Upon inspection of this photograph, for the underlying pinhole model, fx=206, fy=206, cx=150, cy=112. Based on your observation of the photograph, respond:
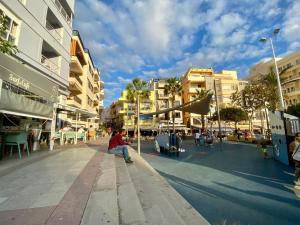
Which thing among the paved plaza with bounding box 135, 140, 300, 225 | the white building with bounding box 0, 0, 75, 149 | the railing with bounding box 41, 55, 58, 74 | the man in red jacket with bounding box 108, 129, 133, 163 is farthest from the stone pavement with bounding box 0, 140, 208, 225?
the railing with bounding box 41, 55, 58, 74

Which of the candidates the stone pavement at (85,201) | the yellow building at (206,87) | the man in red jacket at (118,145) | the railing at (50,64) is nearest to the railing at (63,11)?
the railing at (50,64)

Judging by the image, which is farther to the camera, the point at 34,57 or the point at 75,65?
the point at 75,65

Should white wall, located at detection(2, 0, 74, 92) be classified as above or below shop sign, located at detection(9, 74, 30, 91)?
above

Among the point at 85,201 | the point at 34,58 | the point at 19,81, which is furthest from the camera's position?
the point at 34,58

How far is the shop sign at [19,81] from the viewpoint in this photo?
25.7 ft

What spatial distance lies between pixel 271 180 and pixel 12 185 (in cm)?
773

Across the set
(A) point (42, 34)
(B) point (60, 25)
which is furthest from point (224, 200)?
(B) point (60, 25)

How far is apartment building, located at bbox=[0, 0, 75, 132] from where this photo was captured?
799 cm

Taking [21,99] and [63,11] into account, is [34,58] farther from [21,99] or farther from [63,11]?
[63,11]

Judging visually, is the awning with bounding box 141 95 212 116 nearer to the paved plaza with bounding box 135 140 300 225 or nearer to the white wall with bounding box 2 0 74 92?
the paved plaza with bounding box 135 140 300 225

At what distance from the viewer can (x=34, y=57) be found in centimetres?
1313

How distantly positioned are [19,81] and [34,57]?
5.67 metres

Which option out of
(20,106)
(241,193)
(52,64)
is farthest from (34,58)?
(241,193)

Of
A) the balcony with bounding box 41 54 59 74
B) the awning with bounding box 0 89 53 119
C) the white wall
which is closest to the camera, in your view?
the awning with bounding box 0 89 53 119
